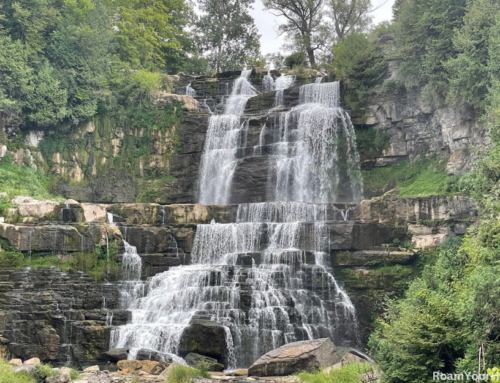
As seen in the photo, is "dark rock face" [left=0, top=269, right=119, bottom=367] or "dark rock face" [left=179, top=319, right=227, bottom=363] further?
"dark rock face" [left=0, top=269, right=119, bottom=367]

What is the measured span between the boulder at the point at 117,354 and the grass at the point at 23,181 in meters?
13.6

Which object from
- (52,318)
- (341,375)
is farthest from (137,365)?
(341,375)

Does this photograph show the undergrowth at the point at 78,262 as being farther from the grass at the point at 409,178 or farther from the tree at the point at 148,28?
the tree at the point at 148,28

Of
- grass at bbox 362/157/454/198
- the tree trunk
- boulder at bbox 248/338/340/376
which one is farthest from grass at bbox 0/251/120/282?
the tree trunk

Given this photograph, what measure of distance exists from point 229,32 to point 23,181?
28.6 m

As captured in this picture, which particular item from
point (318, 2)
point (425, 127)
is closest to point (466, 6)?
point (425, 127)

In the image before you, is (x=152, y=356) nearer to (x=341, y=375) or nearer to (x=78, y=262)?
(x=78, y=262)

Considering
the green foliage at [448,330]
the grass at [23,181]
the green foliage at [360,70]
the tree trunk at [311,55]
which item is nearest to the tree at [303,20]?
the tree trunk at [311,55]

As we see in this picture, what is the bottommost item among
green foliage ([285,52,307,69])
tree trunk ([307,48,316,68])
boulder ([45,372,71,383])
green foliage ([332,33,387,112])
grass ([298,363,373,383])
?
boulder ([45,372,71,383])

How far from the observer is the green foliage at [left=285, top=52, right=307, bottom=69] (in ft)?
155

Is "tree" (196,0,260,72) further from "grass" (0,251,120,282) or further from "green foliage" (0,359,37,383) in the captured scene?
"green foliage" (0,359,37,383)

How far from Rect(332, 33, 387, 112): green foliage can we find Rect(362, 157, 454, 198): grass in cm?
479

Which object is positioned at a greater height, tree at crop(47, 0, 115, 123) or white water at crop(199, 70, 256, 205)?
tree at crop(47, 0, 115, 123)

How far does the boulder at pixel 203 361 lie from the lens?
66.9 ft
